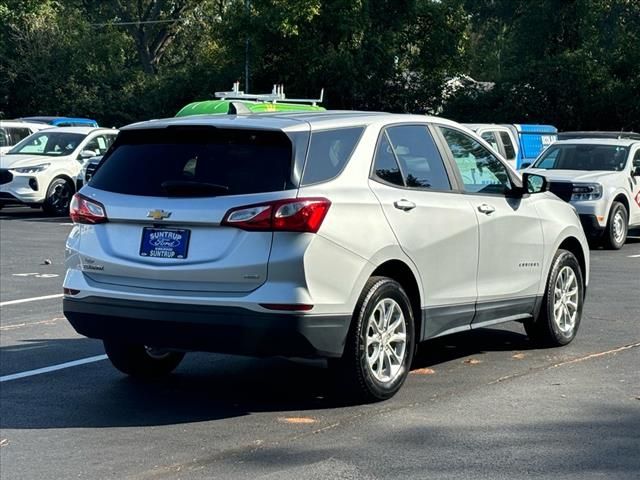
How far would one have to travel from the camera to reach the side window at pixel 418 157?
793cm

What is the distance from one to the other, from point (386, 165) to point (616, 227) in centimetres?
1187

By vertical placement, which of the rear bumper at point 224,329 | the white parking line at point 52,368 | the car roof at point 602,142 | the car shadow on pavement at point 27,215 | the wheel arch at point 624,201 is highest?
the car roof at point 602,142

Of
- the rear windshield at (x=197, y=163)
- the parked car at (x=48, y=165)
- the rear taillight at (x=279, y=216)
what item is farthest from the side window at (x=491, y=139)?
the rear taillight at (x=279, y=216)

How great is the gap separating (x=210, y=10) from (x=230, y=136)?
5710 centimetres

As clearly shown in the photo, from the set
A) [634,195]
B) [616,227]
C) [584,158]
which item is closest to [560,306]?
[616,227]

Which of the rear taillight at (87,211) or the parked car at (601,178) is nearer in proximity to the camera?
the rear taillight at (87,211)

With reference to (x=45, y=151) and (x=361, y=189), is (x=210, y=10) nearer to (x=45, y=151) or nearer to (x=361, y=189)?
(x=45, y=151)

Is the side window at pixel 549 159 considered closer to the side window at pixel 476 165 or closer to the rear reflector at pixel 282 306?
the side window at pixel 476 165

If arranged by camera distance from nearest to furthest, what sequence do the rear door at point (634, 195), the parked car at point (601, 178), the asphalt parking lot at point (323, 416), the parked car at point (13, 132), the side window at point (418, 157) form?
1. the asphalt parking lot at point (323, 416)
2. the side window at point (418, 157)
3. the parked car at point (601, 178)
4. the rear door at point (634, 195)
5. the parked car at point (13, 132)

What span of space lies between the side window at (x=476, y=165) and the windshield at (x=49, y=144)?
18.7 m

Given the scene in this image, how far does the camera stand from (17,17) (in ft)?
182

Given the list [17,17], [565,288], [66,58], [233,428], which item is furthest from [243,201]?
[17,17]

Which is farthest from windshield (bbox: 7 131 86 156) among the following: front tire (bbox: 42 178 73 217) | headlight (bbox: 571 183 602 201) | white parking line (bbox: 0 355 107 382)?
white parking line (bbox: 0 355 107 382)

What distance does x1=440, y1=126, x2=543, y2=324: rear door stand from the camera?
27.8 feet
